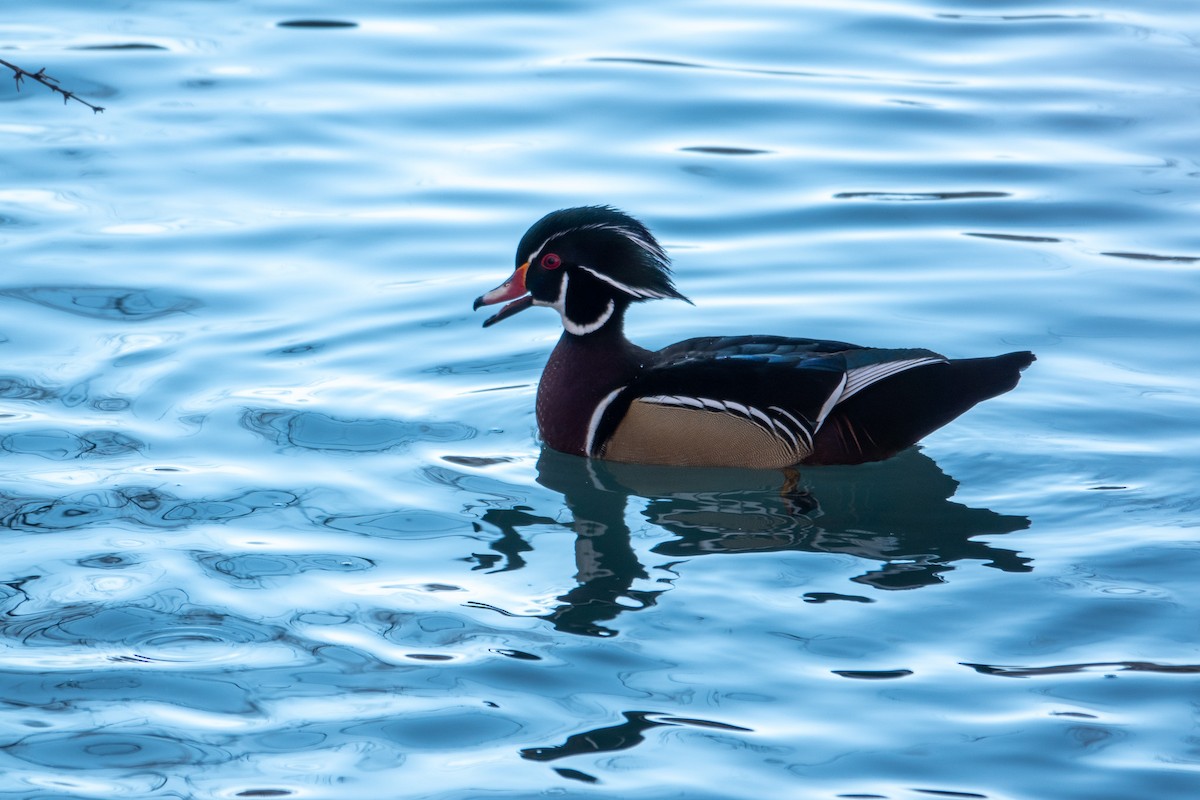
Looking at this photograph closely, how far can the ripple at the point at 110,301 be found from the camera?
364 inches

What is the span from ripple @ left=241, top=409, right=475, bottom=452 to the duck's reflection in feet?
1.86

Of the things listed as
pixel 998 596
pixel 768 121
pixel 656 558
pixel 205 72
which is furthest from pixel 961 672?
pixel 205 72

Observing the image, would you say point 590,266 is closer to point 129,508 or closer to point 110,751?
point 129,508

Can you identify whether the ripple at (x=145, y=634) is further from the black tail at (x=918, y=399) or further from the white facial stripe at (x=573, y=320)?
the black tail at (x=918, y=399)

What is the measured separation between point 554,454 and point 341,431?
103 cm

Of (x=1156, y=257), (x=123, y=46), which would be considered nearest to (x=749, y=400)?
(x=1156, y=257)

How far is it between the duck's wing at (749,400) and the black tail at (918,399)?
46mm

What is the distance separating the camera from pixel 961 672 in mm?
5590

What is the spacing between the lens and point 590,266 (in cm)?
771

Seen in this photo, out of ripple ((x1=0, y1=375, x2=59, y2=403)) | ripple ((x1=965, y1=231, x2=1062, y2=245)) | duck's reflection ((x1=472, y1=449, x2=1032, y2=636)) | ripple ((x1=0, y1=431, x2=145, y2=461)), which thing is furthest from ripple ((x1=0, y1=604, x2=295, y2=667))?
ripple ((x1=965, y1=231, x2=1062, y2=245))

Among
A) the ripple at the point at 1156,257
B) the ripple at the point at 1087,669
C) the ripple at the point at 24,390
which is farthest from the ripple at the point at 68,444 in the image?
the ripple at the point at 1156,257

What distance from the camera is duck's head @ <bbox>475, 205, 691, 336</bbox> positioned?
7676 mm

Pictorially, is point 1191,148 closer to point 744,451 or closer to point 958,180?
point 958,180

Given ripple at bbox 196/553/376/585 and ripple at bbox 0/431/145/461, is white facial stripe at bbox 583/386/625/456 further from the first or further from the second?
ripple at bbox 0/431/145/461
